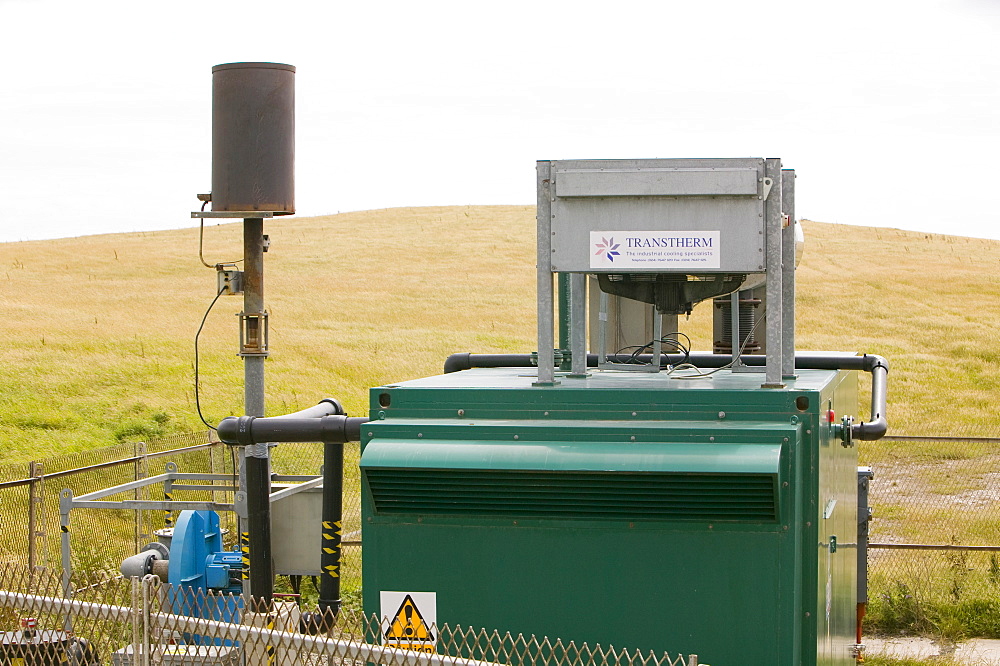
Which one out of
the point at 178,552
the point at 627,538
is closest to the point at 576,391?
the point at 627,538

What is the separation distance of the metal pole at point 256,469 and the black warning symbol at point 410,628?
8.97 ft

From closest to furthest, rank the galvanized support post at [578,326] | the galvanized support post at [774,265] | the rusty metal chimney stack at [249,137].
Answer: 1. the galvanized support post at [774,265]
2. the galvanized support post at [578,326]
3. the rusty metal chimney stack at [249,137]

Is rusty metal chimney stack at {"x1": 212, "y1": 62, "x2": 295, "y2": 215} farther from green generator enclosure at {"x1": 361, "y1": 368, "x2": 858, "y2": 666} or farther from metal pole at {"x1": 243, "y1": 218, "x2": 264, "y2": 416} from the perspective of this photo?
green generator enclosure at {"x1": 361, "y1": 368, "x2": 858, "y2": 666}

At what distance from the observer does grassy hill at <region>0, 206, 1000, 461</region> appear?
28.0 meters

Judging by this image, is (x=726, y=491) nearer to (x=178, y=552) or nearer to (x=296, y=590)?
(x=178, y=552)

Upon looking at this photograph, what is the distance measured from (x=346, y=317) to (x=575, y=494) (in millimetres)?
38997

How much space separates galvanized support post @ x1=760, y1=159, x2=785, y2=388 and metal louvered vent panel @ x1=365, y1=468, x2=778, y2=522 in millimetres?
630

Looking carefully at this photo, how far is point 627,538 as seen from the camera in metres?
5.00

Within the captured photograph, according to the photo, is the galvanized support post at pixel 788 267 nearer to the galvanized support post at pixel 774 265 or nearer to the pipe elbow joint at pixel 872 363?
the galvanized support post at pixel 774 265

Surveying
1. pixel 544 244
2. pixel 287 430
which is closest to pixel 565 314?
pixel 544 244

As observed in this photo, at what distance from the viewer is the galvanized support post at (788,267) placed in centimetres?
542

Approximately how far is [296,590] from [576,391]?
644 cm

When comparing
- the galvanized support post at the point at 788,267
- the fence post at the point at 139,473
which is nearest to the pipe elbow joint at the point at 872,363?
the galvanized support post at the point at 788,267

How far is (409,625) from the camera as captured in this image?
5.25 m
